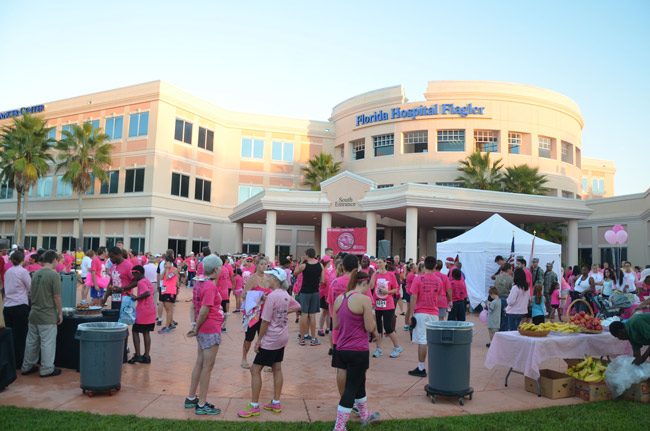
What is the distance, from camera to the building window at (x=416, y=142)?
113ft

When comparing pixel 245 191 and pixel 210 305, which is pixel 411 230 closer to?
pixel 245 191

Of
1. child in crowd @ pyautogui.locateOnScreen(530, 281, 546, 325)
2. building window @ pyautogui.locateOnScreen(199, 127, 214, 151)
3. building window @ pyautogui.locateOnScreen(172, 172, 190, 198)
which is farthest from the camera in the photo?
building window @ pyautogui.locateOnScreen(199, 127, 214, 151)

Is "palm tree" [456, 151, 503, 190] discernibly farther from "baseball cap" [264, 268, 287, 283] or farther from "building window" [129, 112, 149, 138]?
"baseball cap" [264, 268, 287, 283]

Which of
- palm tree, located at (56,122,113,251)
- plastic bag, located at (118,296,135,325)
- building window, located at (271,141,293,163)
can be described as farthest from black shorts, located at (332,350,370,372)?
building window, located at (271,141,293,163)

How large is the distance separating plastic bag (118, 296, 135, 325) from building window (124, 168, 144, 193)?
28.8 metres

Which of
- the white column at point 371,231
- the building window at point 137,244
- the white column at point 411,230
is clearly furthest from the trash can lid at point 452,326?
the building window at point 137,244

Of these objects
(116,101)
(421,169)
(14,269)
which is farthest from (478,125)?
(14,269)

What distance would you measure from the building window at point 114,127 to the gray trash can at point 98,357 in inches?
1315

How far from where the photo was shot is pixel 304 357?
9.43 m

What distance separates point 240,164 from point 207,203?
4358mm

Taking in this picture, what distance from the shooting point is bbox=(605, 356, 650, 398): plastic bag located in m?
6.84

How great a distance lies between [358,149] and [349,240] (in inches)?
638

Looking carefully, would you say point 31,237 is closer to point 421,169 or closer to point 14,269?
point 421,169

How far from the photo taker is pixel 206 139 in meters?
39.0
